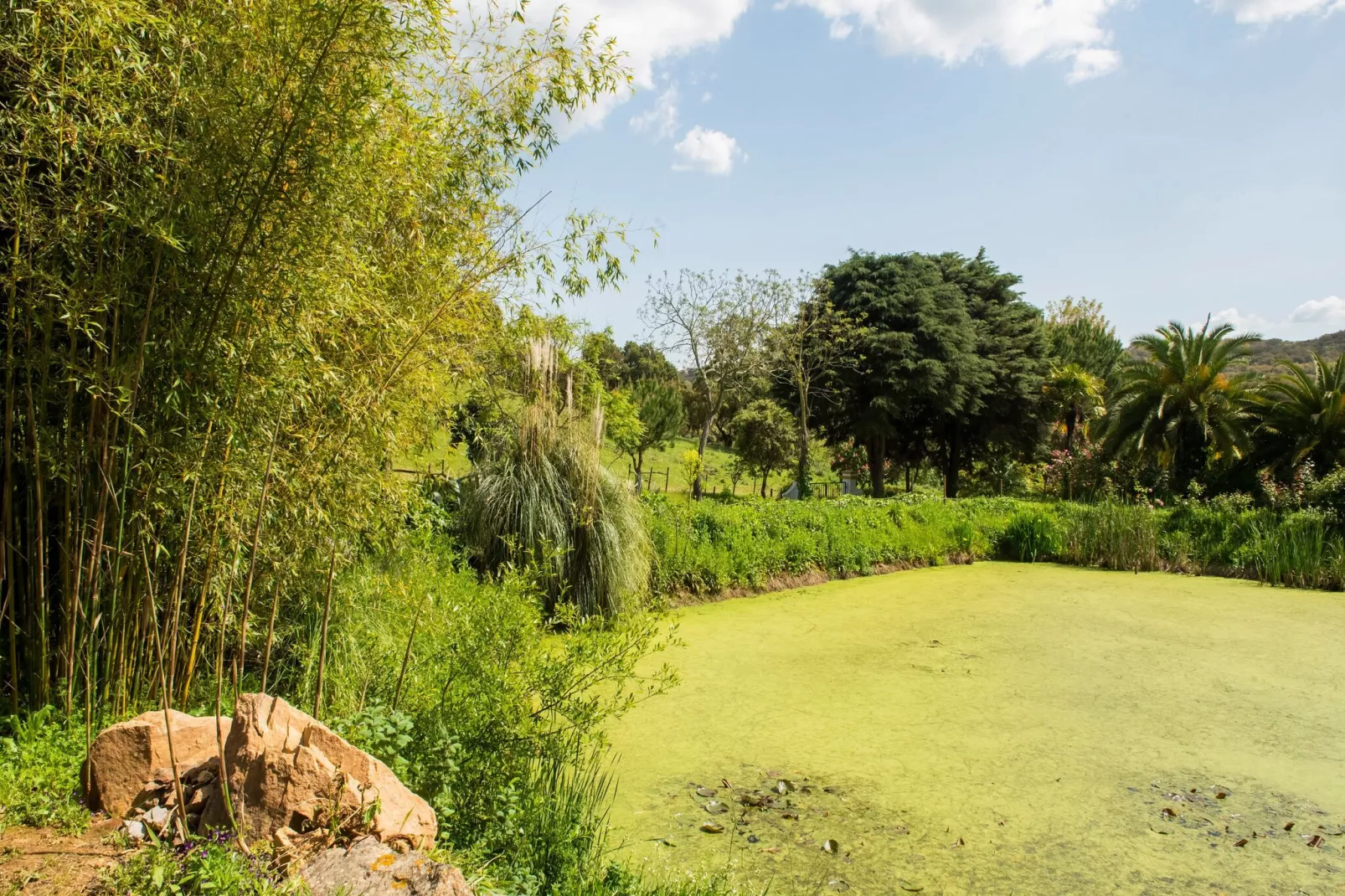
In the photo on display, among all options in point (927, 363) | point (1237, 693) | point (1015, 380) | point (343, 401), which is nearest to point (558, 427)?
point (343, 401)

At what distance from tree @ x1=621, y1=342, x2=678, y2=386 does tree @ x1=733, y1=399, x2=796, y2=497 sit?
4.83 m

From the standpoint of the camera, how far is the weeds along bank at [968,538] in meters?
7.99

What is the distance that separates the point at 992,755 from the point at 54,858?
3.80m

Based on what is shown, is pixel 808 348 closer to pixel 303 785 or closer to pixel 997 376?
pixel 997 376

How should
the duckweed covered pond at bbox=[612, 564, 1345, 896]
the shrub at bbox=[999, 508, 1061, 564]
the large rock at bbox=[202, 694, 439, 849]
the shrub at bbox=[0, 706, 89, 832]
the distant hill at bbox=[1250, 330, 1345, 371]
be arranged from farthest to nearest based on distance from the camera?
the distant hill at bbox=[1250, 330, 1345, 371], the shrub at bbox=[999, 508, 1061, 564], the duckweed covered pond at bbox=[612, 564, 1345, 896], the shrub at bbox=[0, 706, 89, 832], the large rock at bbox=[202, 694, 439, 849]

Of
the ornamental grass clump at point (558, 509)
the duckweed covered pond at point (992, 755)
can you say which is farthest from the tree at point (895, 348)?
the ornamental grass clump at point (558, 509)

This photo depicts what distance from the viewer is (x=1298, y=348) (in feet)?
159

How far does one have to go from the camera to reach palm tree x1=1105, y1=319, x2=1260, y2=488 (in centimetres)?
1423

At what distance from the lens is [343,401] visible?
9.14 ft

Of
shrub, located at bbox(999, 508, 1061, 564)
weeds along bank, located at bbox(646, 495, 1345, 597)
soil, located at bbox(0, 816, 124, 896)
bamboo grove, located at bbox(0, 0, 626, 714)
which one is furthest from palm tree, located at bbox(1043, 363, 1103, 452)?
soil, located at bbox(0, 816, 124, 896)

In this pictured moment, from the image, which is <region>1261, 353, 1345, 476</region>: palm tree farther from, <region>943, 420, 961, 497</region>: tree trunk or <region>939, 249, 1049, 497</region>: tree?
<region>943, 420, 961, 497</region>: tree trunk

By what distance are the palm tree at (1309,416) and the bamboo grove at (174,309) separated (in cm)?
1433

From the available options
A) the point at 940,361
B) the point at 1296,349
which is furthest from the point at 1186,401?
the point at 1296,349

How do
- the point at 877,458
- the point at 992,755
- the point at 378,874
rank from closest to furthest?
the point at 378,874, the point at 992,755, the point at 877,458
